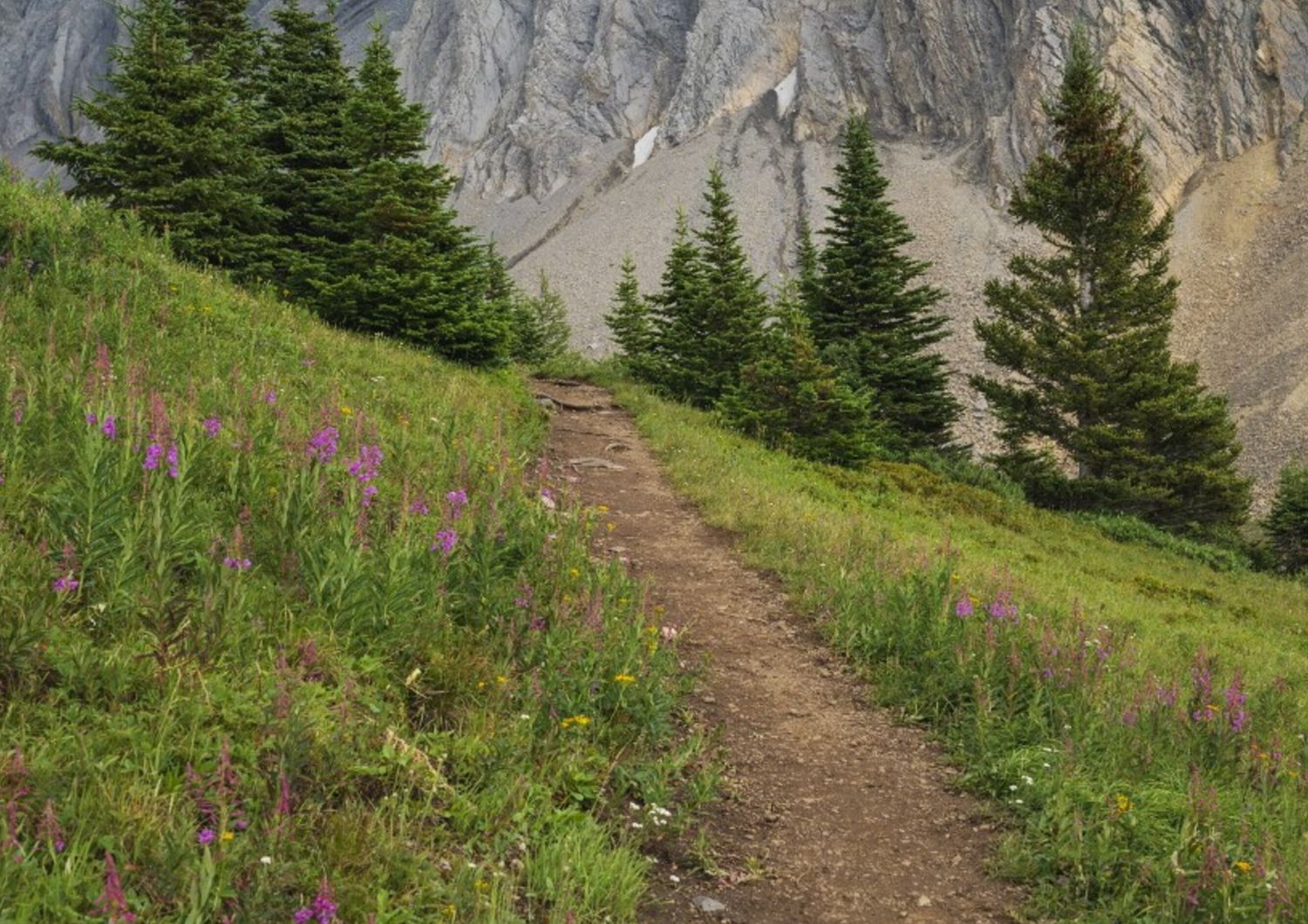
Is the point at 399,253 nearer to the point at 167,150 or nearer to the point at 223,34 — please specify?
the point at 167,150

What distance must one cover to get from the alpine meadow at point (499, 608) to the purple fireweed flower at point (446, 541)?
0.12 meters

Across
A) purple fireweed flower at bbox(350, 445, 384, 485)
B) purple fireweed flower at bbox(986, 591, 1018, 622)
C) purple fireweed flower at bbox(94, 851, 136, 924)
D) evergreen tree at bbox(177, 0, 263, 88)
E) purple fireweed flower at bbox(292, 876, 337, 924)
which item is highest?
evergreen tree at bbox(177, 0, 263, 88)

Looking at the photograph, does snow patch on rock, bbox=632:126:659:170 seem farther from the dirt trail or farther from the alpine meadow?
the dirt trail

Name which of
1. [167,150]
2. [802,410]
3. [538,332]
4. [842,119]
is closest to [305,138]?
[167,150]

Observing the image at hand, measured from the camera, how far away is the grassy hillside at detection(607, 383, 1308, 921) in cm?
403

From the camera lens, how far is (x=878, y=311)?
2964 centimetres

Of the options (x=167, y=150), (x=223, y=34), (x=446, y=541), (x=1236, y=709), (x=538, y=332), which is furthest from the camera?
(x=538, y=332)

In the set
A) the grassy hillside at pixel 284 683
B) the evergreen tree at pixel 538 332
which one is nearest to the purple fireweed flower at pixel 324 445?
the grassy hillside at pixel 284 683

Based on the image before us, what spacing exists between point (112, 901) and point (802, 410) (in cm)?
Answer: 2004

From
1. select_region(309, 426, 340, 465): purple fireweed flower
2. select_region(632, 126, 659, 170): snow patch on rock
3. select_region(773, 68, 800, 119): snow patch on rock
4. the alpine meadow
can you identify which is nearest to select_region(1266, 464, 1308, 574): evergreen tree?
the alpine meadow

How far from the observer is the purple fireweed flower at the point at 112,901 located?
212cm

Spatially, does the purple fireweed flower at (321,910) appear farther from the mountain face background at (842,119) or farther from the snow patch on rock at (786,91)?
the snow patch on rock at (786,91)

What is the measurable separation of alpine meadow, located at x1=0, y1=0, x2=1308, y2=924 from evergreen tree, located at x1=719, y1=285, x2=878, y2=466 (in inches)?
4.5

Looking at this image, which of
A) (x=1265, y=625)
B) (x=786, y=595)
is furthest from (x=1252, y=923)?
(x=1265, y=625)
